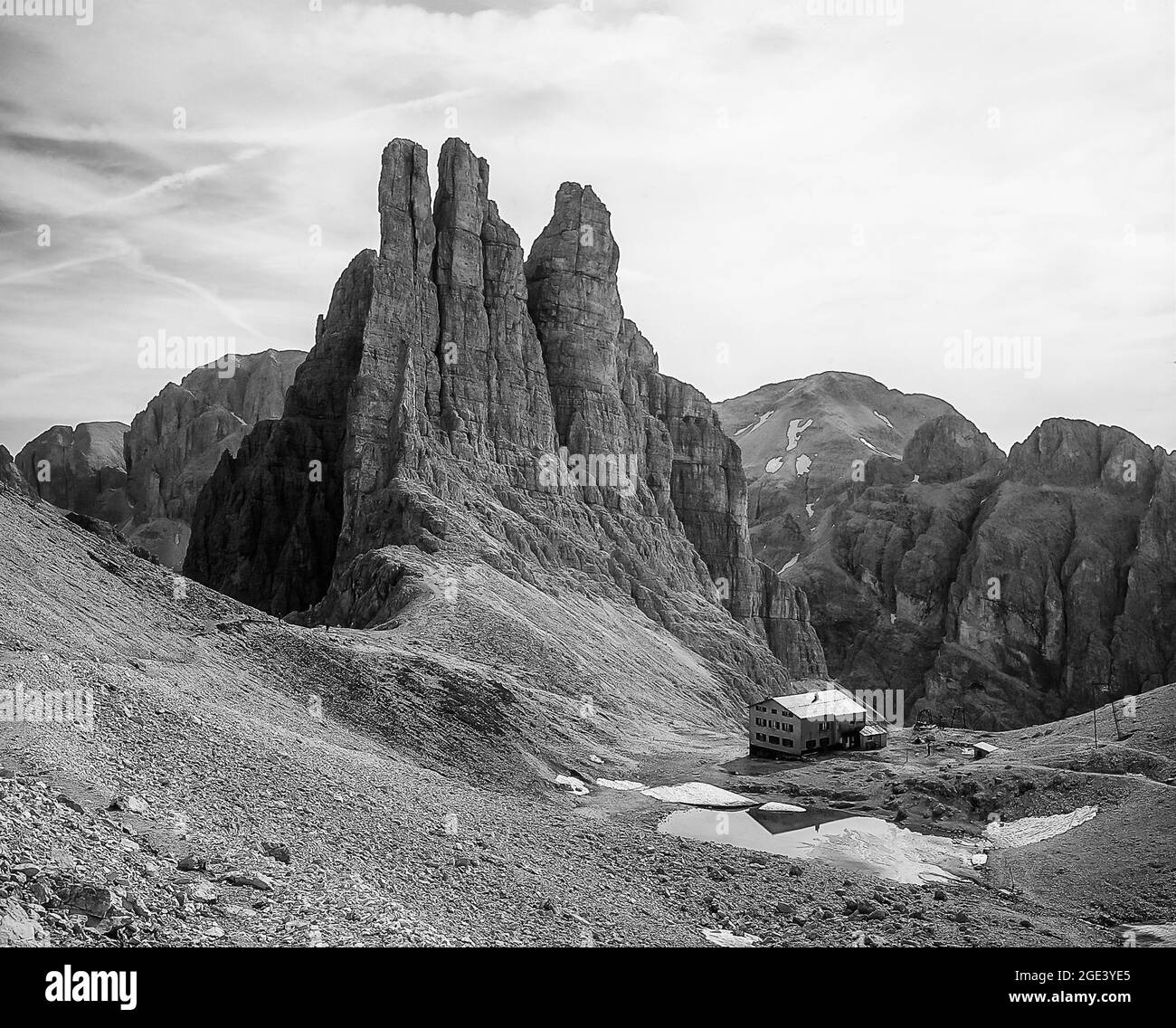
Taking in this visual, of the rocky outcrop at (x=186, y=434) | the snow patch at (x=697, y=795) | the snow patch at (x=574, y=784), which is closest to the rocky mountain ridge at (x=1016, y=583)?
the snow patch at (x=697, y=795)

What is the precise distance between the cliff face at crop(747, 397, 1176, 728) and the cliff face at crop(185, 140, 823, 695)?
54.9 m

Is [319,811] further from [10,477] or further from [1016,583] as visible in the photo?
[1016,583]

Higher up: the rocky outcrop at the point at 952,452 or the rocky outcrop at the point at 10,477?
the rocky outcrop at the point at 952,452

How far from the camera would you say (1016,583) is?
521 ft

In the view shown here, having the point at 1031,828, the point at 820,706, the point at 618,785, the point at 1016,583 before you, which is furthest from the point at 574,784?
the point at 1016,583

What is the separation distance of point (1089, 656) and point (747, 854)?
13733cm

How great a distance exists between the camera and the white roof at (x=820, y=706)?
5662 centimetres

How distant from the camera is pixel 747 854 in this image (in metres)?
34.5

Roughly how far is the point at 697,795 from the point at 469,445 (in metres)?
51.1

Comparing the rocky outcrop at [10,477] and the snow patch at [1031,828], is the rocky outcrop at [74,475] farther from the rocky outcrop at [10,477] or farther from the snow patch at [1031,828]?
the snow patch at [1031,828]

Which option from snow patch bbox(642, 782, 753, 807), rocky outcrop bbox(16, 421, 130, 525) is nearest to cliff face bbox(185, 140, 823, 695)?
snow patch bbox(642, 782, 753, 807)

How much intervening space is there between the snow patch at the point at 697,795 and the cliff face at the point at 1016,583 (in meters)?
106

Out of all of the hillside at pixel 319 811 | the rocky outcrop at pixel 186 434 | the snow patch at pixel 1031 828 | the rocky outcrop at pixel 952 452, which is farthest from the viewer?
the rocky outcrop at pixel 952 452
